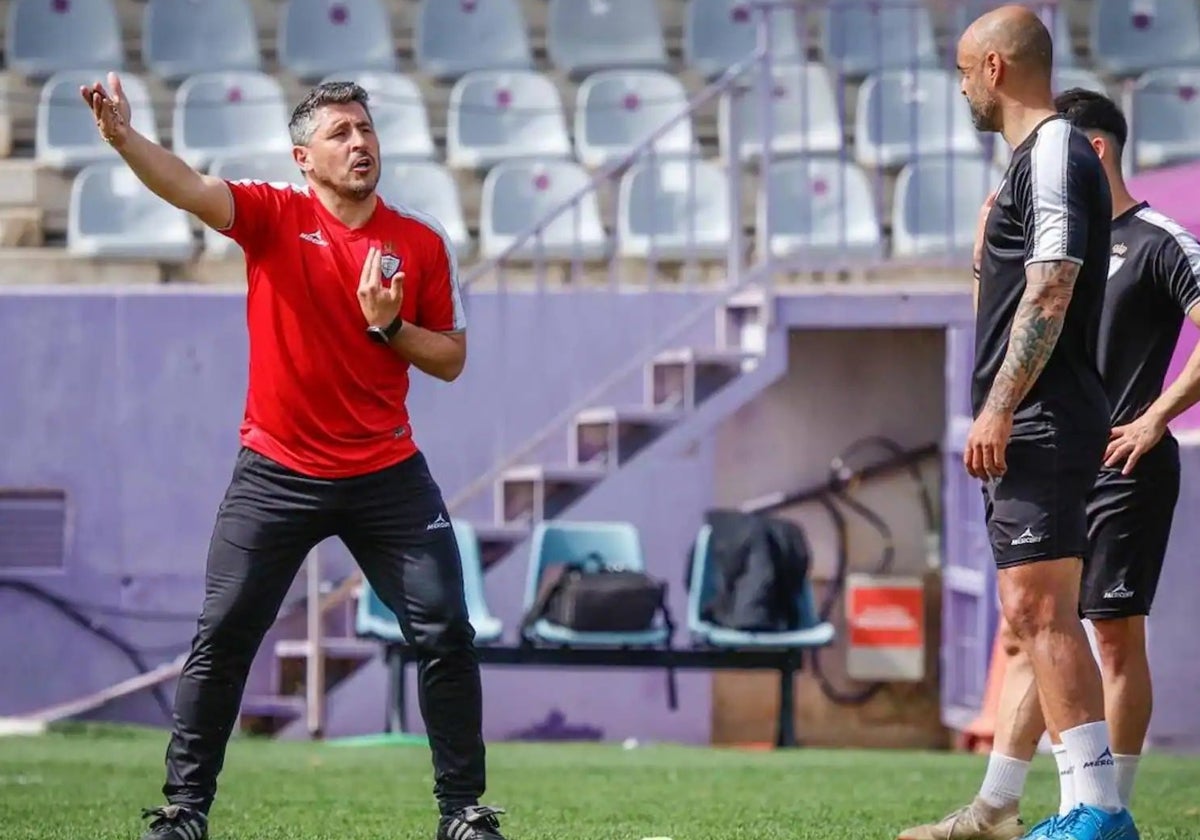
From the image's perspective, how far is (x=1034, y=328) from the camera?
4.88 metres

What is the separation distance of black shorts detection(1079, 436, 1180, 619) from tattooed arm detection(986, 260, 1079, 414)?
894mm

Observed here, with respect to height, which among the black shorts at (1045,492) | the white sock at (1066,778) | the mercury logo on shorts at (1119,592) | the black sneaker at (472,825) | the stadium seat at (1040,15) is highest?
the stadium seat at (1040,15)

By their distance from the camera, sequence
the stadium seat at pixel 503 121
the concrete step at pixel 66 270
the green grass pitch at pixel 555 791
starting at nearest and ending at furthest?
the green grass pitch at pixel 555 791
the concrete step at pixel 66 270
the stadium seat at pixel 503 121

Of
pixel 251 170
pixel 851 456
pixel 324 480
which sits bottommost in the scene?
pixel 851 456

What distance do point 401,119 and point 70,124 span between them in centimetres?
206

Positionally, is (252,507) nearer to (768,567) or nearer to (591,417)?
(768,567)

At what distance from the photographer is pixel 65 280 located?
12.8 meters

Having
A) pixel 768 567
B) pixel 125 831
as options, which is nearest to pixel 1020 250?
pixel 125 831

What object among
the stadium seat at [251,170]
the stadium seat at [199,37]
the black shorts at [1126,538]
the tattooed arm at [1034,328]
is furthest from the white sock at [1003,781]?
the stadium seat at [199,37]

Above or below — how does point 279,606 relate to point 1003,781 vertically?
above

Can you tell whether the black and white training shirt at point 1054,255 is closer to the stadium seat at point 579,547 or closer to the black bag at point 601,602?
the black bag at point 601,602

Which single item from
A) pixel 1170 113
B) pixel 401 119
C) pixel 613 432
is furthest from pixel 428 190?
pixel 1170 113

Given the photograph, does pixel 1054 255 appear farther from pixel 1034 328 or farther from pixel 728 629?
pixel 728 629

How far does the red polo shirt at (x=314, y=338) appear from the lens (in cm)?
532
